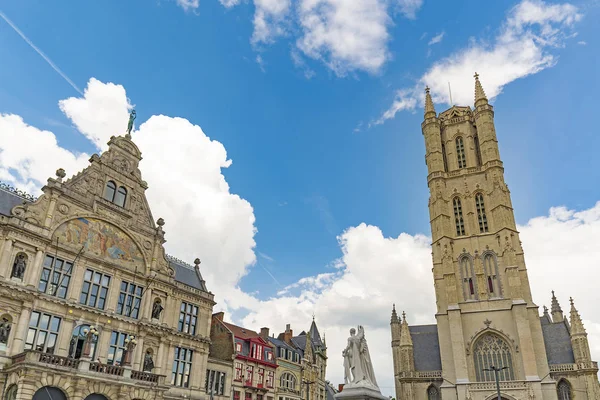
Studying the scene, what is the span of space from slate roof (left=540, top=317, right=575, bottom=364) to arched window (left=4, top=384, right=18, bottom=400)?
47.0m

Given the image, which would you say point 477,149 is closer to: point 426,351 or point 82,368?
point 426,351

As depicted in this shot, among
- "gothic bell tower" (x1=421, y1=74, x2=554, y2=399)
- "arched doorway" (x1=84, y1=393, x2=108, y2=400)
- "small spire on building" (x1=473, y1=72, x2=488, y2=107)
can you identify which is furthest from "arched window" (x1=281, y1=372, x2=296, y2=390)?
"small spire on building" (x1=473, y1=72, x2=488, y2=107)

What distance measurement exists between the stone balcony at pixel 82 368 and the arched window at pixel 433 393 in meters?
31.9

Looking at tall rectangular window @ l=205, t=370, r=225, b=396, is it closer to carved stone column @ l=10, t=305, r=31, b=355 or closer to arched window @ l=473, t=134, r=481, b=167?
carved stone column @ l=10, t=305, r=31, b=355

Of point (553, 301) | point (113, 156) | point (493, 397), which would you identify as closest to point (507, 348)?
point (493, 397)

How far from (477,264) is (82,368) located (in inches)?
1571

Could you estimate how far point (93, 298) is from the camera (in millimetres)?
29516

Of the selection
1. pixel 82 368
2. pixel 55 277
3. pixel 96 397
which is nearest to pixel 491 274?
pixel 96 397

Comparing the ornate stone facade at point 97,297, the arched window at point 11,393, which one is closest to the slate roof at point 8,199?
the ornate stone facade at point 97,297

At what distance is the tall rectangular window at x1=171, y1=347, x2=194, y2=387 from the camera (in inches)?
1308

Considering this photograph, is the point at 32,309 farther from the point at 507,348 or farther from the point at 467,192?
the point at 467,192

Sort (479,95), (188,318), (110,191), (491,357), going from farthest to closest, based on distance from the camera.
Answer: (479,95)
(491,357)
(188,318)
(110,191)

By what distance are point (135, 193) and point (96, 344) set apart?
11.3m

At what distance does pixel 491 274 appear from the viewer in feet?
160
